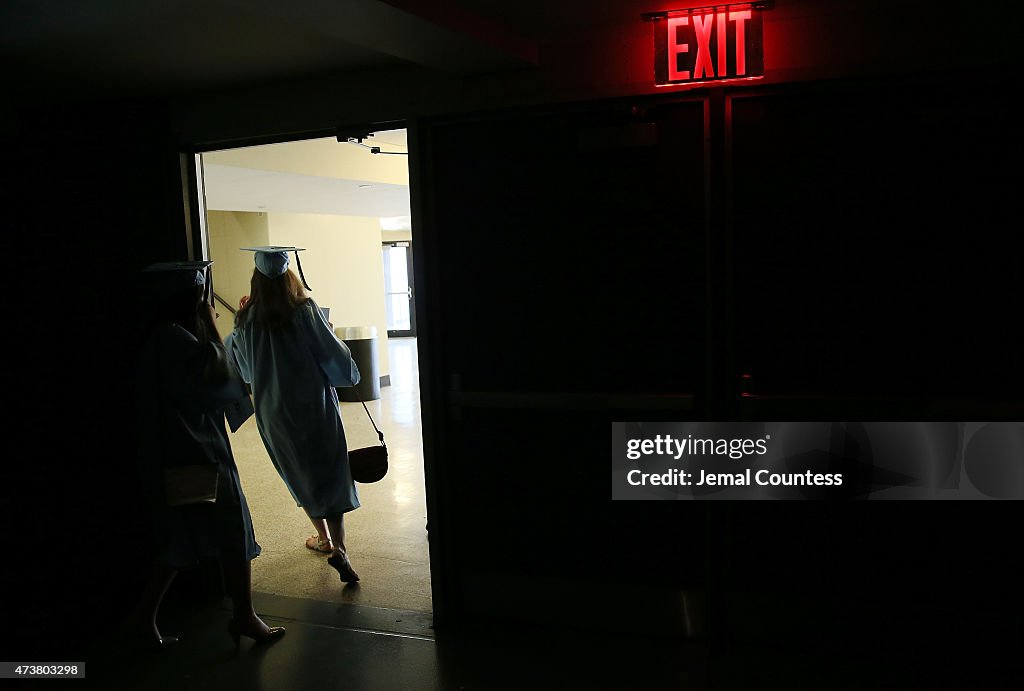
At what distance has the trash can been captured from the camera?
854 centimetres

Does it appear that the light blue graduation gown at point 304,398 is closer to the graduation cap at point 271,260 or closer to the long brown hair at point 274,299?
the long brown hair at point 274,299

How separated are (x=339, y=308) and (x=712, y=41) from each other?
7.22 m

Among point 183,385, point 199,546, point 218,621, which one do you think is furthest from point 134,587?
point 183,385

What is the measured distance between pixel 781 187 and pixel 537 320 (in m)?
0.99

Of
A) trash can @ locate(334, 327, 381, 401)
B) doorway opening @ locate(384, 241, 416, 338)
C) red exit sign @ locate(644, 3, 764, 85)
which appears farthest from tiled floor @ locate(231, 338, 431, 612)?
doorway opening @ locate(384, 241, 416, 338)

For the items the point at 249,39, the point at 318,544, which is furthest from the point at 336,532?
the point at 249,39

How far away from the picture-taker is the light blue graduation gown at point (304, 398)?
349cm

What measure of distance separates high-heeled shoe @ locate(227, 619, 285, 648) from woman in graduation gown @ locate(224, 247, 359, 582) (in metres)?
0.48

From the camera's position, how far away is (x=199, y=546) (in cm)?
291

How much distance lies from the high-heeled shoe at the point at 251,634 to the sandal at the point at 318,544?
859 mm

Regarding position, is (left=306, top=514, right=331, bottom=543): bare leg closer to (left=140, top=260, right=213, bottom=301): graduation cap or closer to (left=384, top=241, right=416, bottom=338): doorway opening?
(left=140, top=260, right=213, bottom=301): graduation cap

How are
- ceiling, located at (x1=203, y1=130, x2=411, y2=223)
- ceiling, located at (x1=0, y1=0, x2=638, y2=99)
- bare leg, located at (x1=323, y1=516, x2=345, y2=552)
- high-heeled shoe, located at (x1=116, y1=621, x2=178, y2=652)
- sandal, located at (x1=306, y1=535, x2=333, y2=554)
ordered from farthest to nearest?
ceiling, located at (x1=203, y1=130, x2=411, y2=223), sandal, located at (x1=306, y1=535, x2=333, y2=554), bare leg, located at (x1=323, y1=516, x2=345, y2=552), high-heeled shoe, located at (x1=116, y1=621, x2=178, y2=652), ceiling, located at (x1=0, y1=0, x2=638, y2=99)

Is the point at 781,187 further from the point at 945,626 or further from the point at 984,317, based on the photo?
the point at 945,626

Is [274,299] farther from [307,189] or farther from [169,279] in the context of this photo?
[307,189]
